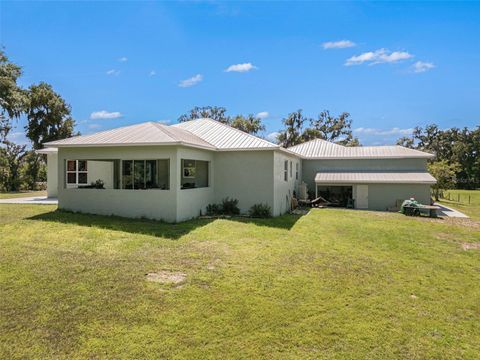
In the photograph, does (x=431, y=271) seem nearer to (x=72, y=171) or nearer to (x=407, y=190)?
(x=407, y=190)

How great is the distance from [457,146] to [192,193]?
173ft

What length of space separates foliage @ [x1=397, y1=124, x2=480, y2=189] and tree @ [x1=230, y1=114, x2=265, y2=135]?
2817 centimetres

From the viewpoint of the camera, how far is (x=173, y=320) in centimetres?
459

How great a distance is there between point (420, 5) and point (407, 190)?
37.5 feet

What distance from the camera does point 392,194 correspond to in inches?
774

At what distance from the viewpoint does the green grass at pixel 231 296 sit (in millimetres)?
4023

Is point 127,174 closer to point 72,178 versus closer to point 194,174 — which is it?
point 194,174

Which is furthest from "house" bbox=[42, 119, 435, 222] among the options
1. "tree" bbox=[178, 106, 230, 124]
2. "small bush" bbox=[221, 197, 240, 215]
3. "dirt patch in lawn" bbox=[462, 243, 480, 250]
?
"tree" bbox=[178, 106, 230, 124]

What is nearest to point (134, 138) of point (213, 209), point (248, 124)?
point (213, 209)

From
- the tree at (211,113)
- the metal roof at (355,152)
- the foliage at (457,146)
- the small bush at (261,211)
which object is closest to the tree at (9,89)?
the small bush at (261,211)

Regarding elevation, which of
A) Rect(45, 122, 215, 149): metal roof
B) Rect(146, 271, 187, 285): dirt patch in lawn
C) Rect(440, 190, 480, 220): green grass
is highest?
Rect(45, 122, 215, 149): metal roof

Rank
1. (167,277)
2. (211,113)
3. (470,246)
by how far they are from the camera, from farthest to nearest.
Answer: (211,113) < (470,246) < (167,277)

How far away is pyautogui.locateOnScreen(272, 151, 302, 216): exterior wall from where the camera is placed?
14315 mm

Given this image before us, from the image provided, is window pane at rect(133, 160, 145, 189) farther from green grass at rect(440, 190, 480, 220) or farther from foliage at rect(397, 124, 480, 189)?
foliage at rect(397, 124, 480, 189)
